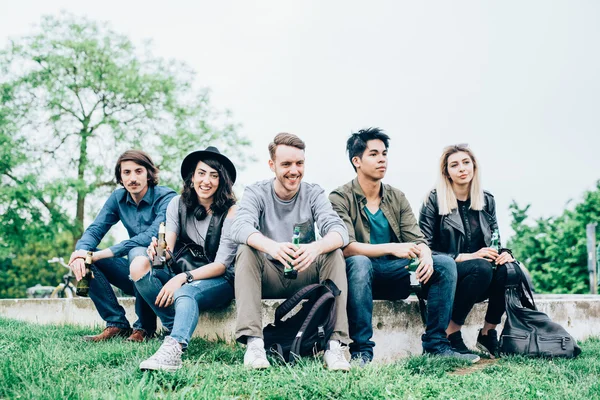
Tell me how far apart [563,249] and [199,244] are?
1644cm

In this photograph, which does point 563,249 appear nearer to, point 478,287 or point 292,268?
point 478,287

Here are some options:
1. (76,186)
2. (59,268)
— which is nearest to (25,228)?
(76,186)

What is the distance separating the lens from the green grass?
10.5ft

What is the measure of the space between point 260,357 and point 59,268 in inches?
1371

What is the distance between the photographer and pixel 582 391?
362cm

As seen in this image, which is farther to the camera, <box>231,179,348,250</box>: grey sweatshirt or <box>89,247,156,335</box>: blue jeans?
<box>89,247,156,335</box>: blue jeans

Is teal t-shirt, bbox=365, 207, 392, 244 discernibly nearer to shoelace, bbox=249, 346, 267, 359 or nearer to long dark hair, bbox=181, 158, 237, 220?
long dark hair, bbox=181, 158, 237, 220

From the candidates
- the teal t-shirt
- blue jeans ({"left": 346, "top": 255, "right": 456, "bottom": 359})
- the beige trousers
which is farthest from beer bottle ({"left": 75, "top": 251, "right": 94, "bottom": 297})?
the teal t-shirt

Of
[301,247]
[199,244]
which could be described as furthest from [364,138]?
[199,244]

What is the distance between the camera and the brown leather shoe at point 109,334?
5.32m

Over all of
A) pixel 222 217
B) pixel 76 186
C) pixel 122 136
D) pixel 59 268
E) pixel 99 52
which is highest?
pixel 99 52

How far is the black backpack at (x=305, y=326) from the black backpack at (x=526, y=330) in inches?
68.1

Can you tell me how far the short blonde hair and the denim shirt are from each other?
147 centimetres

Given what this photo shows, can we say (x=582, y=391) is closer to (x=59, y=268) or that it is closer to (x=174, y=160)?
(x=174, y=160)
